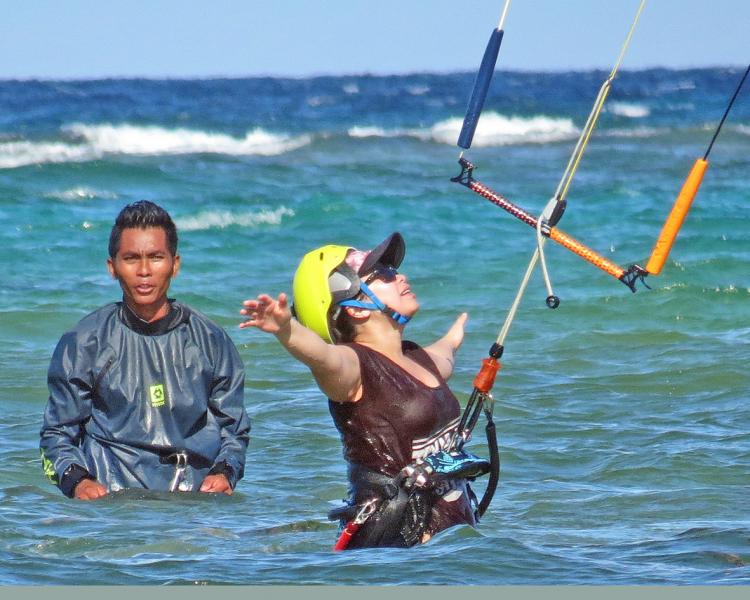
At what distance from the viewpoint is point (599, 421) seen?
8.84 meters

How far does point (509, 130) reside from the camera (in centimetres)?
3347

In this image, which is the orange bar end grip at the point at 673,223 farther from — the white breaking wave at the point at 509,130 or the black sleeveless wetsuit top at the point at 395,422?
the white breaking wave at the point at 509,130

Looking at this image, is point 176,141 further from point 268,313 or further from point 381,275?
point 268,313

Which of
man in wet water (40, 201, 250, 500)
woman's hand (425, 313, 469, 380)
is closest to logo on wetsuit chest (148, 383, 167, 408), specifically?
man in wet water (40, 201, 250, 500)

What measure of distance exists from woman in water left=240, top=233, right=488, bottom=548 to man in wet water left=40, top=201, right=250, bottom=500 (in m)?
0.72

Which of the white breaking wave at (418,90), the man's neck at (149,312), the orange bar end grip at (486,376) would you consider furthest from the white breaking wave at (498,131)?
the orange bar end grip at (486,376)

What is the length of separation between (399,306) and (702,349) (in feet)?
20.2

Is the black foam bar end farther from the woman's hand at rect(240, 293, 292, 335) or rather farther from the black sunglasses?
the woman's hand at rect(240, 293, 292, 335)

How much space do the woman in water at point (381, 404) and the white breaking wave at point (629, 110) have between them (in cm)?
3171

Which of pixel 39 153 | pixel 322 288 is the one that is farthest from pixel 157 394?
pixel 39 153

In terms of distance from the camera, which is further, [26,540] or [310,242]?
[310,242]

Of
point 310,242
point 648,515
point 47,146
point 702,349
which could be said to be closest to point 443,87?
point 47,146

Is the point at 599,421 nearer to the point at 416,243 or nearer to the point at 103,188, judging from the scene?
the point at 416,243

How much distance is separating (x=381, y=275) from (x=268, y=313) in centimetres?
93
